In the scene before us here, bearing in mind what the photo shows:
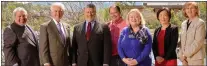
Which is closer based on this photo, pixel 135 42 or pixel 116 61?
pixel 135 42

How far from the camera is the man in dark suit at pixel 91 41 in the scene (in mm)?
3404

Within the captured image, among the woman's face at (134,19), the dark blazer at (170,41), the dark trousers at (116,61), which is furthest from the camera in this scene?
the dark trousers at (116,61)

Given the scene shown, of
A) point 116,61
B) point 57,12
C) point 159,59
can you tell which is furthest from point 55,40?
point 159,59

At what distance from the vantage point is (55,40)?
3.36 metres

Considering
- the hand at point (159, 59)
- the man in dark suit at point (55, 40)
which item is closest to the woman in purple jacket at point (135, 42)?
the hand at point (159, 59)

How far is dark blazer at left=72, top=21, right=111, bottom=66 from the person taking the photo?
11.2 ft

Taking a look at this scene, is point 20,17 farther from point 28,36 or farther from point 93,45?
point 93,45

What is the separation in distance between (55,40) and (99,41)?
442 mm

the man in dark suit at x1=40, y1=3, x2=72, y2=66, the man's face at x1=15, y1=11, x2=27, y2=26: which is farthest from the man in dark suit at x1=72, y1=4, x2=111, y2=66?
the man's face at x1=15, y1=11, x2=27, y2=26

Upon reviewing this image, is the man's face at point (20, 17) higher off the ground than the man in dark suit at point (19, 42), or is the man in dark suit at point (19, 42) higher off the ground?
the man's face at point (20, 17)

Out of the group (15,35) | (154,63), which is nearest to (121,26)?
(154,63)

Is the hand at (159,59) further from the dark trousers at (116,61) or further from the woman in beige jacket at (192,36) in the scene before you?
the dark trousers at (116,61)

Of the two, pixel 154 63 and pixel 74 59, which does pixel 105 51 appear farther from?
pixel 154 63

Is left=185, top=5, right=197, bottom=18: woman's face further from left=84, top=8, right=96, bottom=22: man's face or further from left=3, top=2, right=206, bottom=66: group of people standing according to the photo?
left=84, top=8, right=96, bottom=22: man's face
